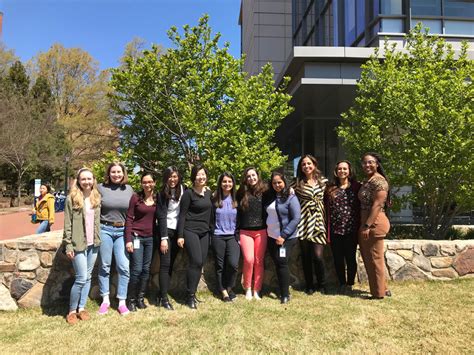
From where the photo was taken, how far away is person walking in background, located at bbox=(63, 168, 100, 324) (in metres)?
4.41

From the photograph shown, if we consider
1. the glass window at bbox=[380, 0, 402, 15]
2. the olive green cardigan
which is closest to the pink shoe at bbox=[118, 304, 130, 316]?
the olive green cardigan

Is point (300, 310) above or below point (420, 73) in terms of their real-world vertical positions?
below

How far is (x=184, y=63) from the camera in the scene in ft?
26.1

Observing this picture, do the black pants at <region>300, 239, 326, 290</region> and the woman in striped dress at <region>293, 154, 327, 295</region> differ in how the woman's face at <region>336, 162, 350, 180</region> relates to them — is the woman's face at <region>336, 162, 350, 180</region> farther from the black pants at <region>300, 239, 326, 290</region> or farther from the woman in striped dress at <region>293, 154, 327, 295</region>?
the black pants at <region>300, 239, 326, 290</region>

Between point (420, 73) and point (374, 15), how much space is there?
7.43 metres

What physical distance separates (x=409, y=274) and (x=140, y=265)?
381 cm

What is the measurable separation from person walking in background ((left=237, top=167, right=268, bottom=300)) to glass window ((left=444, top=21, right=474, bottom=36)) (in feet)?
39.1

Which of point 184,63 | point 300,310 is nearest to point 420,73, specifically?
point 184,63

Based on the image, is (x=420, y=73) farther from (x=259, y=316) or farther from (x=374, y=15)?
(x=374, y=15)

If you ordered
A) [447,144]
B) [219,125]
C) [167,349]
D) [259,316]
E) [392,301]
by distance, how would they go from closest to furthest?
1. [167,349]
2. [259,316]
3. [392,301]
4. [447,144]
5. [219,125]

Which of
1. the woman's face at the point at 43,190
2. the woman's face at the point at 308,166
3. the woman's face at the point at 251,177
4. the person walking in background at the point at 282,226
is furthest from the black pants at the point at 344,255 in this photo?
the woman's face at the point at 43,190

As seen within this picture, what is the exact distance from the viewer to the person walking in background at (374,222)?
16.2 ft

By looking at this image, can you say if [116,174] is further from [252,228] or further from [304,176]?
[304,176]

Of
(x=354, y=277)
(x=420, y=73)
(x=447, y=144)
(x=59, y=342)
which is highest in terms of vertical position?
(x=420, y=73)
